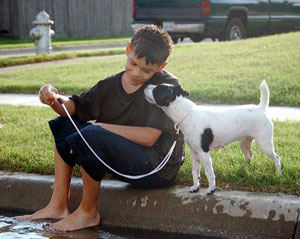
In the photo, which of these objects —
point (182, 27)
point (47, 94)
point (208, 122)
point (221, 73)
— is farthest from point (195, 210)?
point (182, 27)

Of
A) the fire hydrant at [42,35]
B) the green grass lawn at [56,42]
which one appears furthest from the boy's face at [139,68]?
the green grass lawn at [56,42]

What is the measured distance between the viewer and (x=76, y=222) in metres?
4.40

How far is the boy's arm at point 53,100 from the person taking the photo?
14.4 ft

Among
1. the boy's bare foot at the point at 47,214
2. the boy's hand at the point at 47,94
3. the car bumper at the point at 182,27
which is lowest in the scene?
the boy's bare foot at the point at 47,214

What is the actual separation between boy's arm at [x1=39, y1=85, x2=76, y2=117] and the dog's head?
663 millimetres

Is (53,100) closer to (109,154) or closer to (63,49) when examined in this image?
(109,154)

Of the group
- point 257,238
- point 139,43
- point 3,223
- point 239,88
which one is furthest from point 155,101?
point 239,88

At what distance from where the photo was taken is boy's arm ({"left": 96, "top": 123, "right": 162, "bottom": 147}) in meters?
4.34

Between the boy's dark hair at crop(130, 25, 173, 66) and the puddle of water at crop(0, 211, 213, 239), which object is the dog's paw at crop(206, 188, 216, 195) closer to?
the puddle of water at crop(0, 211, 213, 239)

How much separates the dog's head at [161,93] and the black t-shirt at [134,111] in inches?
9.3

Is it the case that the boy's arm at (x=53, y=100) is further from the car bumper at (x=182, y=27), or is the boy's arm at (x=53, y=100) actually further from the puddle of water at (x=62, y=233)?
the car bumper at (x=182, y=27)

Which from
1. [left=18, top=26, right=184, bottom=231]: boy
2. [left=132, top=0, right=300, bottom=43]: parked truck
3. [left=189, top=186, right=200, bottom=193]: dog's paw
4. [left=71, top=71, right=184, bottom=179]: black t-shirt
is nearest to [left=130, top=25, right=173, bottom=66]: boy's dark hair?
[left=18, top=26, right=184, bottom=231]: boy

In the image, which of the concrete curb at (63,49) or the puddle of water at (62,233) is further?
the concrete curb at (63,49)

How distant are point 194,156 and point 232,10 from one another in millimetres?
11738
